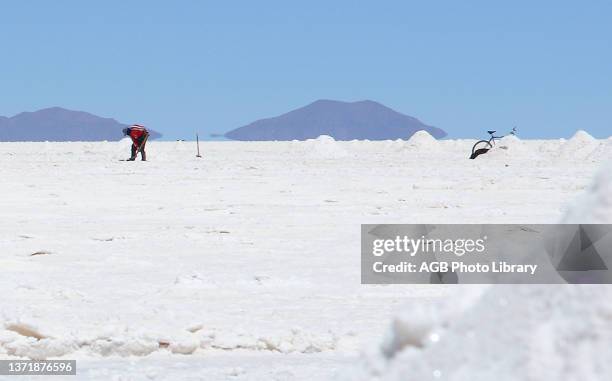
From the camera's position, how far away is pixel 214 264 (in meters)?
6.02

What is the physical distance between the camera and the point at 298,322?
14.2ft

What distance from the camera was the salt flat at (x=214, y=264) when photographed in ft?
12.7

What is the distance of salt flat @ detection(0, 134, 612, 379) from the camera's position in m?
3.86

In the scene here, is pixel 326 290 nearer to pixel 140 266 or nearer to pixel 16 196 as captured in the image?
pixel 140 266

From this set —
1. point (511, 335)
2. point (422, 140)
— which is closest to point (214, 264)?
point (511, 335)

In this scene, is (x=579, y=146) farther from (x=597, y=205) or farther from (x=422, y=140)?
(x=597, y=205)

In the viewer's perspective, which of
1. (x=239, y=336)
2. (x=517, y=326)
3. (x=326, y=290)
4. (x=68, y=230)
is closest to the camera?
(x=517, y=326)

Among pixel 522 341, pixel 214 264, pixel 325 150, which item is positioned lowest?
pixel 214 264

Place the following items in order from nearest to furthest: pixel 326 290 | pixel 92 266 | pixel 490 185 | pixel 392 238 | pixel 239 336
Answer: pixel 239 336 < pixel 326 290 < pixel 92 266 < pixel 392 238 < pixel 490 185

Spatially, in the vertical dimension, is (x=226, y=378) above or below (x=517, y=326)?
below

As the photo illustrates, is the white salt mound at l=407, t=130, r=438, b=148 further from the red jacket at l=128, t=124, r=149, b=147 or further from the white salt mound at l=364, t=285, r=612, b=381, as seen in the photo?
the white salt mound at l=364, t=285, r=612, b=381

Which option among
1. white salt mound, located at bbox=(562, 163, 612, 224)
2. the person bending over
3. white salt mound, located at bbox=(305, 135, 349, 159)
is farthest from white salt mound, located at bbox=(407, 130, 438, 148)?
white salt mound, located at bbox=(562, 163, 612, 224)

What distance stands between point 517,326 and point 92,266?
14.8 ft

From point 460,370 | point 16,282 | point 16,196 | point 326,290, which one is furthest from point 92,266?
point 16,196
